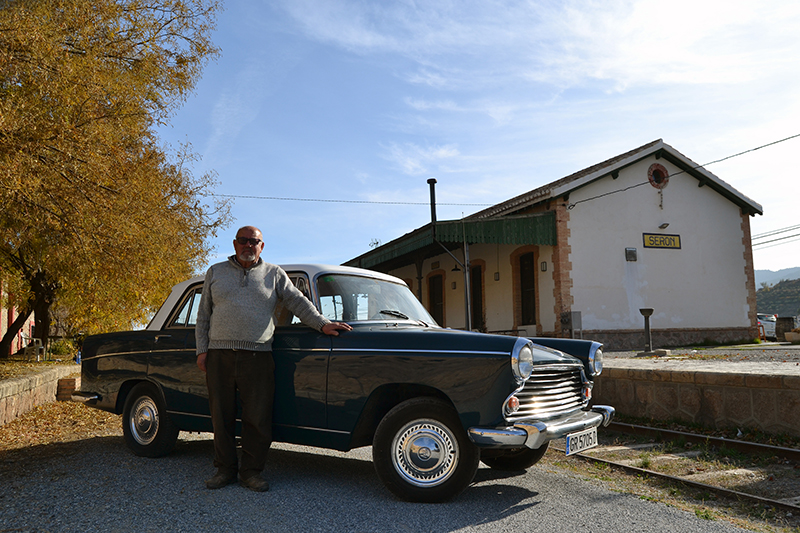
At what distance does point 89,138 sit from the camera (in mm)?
8367

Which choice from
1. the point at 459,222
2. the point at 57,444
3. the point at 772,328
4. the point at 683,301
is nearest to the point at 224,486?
the point at 57,444

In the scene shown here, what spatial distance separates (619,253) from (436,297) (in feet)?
29.8

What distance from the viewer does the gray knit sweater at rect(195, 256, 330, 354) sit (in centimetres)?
482

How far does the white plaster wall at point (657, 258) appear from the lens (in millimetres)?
20266

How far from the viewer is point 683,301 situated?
70.6 feet

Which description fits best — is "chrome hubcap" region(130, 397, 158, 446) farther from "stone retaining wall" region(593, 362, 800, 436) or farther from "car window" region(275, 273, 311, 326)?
"stone retaining wall" region(593, 362, 800, 436)

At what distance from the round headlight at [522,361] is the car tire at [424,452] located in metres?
0.52

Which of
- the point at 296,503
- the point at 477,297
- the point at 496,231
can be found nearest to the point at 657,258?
the point at 496,231

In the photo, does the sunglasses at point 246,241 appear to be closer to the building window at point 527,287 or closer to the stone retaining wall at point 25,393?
the stone retaining wall at point 25,393

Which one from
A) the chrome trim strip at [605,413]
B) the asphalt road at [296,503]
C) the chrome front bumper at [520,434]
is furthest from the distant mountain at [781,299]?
the chrome front bumper at [520,434]

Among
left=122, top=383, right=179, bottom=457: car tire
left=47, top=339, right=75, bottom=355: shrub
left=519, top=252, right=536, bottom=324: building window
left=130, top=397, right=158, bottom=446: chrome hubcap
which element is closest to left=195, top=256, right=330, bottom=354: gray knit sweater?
left=122, top=383, right=179, bottom=457: car tire

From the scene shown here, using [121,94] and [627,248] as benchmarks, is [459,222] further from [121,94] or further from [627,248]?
[121,94]

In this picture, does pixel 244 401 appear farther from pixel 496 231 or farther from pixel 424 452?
pixel 496 231

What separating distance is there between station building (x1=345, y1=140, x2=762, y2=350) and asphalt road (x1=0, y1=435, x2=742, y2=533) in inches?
539
